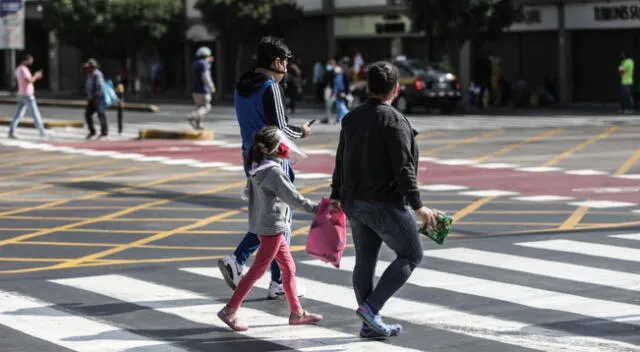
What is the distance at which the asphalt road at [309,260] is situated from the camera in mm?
9484

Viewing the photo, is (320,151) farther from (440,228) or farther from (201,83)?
(440,228)

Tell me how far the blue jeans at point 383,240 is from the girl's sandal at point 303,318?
53cm

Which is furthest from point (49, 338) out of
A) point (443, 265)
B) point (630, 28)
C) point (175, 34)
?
point (175, 34)

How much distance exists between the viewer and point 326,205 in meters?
9.48

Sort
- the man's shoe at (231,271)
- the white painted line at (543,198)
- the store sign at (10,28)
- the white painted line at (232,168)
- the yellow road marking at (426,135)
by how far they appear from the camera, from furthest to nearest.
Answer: the store sign at (10,28) → the yellow road marking at (426,135) → the white painted line at (232,168) → the white painted line at (543,198) → the man's shoe at (231,271)

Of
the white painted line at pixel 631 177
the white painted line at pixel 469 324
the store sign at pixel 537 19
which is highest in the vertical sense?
the store sign at pixel 537 19

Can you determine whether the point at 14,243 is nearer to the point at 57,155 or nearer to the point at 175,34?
the point at 57,155

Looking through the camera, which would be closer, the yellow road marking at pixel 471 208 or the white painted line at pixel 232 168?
the yellow road marking at pixel 471 208

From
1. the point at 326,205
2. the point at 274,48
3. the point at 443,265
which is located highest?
the point at 274,48

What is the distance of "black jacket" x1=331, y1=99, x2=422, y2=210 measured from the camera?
8.94 meters

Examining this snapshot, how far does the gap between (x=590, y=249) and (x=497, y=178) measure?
26.5 feet

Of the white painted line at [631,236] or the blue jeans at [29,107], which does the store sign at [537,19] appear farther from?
the white painted line at [631,236]

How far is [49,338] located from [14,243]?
5.37 metres

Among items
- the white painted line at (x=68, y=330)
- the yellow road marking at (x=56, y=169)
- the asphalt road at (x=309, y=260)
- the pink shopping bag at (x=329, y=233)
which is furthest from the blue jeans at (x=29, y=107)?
the pink shopping bag at (x=329, y=233)
